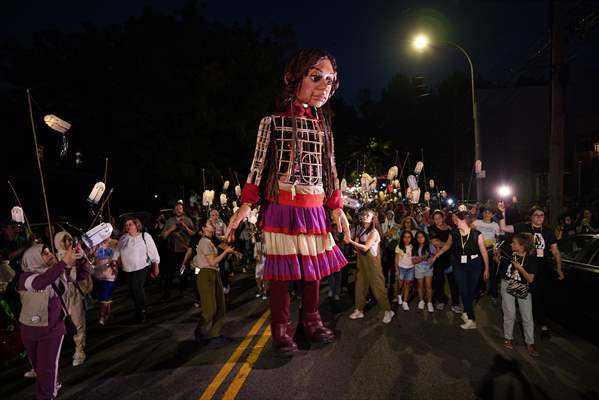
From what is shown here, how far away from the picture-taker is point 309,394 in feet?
13.7

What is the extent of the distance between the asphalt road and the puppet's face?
2848 millimetres

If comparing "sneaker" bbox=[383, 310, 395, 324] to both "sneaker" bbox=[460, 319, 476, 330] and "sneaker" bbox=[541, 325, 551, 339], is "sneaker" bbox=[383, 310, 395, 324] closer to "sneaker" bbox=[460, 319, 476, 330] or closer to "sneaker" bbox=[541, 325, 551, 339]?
"sneaker" bbox=[460, 319, 476, 330]

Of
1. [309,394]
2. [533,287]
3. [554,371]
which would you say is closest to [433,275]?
[533,287]

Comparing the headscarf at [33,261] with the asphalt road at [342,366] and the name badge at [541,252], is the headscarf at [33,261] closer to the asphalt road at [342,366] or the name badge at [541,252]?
the asphalt road at [342,366]

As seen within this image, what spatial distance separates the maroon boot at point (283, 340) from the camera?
380 centimetres

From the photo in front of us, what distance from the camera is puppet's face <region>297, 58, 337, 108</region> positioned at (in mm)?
3633

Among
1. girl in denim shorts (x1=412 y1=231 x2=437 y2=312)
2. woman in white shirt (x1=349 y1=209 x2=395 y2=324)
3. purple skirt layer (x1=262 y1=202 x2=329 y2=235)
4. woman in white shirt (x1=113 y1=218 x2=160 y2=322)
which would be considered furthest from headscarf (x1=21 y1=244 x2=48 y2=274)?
girl in denim shorts (x1=412 y1=231 x2=437 y2=312)

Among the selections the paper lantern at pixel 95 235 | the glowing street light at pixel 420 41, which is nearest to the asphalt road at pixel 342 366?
the paper lantern at pixel 95 235

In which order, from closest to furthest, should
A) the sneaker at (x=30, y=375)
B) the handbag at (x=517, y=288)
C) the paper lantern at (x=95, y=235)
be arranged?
the paper lantern at (x=95, y=235), the sneaker at (x=30, y=375), the handbag at (x=517, y=288)

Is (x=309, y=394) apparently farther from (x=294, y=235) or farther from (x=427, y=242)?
(x=427, y=242)

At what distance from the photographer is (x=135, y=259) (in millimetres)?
7402

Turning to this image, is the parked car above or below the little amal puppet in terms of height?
below

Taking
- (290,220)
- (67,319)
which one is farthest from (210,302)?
(290,220)

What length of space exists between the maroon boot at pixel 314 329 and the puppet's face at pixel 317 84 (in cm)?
198
